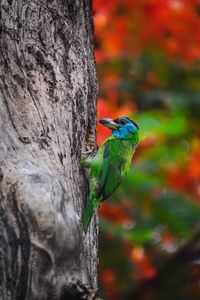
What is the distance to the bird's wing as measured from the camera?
465 cm

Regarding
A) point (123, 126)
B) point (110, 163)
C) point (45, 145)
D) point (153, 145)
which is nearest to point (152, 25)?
point (153, 145)

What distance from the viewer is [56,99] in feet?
13.6

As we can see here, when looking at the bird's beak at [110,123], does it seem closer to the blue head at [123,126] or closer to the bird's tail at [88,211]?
the blue head at [123,126]

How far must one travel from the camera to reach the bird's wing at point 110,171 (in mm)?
4652

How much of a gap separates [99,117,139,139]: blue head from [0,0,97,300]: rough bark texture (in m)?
0.86

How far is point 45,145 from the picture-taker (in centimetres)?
384

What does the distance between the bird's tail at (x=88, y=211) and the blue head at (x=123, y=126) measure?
1370mm

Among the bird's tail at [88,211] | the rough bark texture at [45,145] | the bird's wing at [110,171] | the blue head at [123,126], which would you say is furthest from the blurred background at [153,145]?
the bird's tail at [88,211]

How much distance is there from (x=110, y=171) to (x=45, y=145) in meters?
1.15

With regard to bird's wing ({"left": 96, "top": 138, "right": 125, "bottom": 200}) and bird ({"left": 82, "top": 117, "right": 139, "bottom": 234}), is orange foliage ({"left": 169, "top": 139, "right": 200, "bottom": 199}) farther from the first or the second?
bird's wing ({"left": 96, "top": 138, "right": 125, "bottom": 200})

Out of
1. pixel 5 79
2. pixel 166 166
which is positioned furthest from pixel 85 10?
pixel 166 166

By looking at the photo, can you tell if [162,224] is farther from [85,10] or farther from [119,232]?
[85,10]

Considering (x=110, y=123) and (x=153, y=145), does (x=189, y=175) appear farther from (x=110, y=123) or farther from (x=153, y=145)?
(x=110, y=123)

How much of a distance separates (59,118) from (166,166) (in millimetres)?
4638
